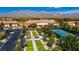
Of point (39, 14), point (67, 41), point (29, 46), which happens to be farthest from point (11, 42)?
point (67, 41)

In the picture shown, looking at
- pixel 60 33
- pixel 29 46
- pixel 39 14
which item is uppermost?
pixel 39 14

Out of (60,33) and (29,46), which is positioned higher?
(60,33)

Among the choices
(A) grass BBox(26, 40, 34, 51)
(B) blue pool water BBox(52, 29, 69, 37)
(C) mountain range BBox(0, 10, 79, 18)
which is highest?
(C) mountain range BBox(0, 10, 79, 18)

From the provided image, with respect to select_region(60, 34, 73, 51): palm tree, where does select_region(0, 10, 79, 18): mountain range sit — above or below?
above

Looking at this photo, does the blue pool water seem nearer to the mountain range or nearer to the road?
the mountain range

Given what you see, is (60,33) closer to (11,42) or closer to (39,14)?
(39,14)

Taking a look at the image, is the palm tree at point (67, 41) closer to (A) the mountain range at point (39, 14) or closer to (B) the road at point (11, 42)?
(A) the mountain range at point (39, 14)

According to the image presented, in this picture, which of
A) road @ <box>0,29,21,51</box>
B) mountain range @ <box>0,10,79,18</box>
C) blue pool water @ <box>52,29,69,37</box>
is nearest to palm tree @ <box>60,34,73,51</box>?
blue pool water @ <box>52,29,69,37</box>
